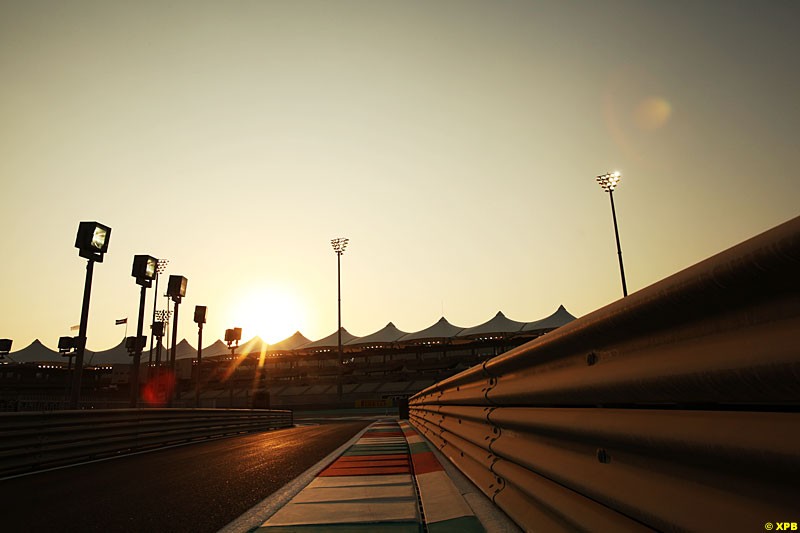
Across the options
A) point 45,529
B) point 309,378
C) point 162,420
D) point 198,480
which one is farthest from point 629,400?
point 309,378

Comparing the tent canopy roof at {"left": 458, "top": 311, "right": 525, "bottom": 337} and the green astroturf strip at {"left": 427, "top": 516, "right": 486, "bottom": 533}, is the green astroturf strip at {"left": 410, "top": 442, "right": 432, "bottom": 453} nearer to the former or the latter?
the green astroturf strip at {"left": 427, "top": 516, "right": 486, "bottom": 533}

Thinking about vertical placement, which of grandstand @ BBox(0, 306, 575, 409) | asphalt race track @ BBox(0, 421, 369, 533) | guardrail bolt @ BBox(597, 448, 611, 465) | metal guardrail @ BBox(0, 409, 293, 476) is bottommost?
asphalt race track @ BBox(0, 421, 369, 533)

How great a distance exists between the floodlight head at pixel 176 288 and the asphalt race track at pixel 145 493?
76.1 feet

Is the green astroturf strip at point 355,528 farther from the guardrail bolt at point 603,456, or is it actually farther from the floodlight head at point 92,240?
the floodlight head at point 92,240

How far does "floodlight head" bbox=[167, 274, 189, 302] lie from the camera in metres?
30.4

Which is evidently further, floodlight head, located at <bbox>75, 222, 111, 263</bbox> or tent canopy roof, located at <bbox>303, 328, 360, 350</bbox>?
tent canopy roof, located at <bbox>303, 328, 360, 350</bbox>

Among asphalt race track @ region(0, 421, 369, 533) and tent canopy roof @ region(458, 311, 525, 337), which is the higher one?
tent canopy roof @ region(458, 311, 525, 337)

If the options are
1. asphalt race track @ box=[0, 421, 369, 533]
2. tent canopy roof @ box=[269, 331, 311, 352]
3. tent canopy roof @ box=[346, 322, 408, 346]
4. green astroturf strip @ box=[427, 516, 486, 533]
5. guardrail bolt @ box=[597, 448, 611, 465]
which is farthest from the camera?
tent canopy roof @ box=[269, 331, 311, 352]

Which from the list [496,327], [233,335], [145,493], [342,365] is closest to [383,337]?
[342,365]

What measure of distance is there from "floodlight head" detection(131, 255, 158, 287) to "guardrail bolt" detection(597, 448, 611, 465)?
76.7 feet

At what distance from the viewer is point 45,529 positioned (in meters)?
3.82

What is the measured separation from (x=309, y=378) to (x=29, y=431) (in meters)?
74.8

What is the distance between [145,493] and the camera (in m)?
5.28

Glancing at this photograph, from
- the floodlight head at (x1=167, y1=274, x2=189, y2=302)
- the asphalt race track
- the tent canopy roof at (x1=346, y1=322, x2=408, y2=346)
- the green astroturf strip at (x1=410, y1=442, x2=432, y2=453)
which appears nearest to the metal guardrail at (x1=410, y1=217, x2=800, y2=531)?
the asphalt race track
